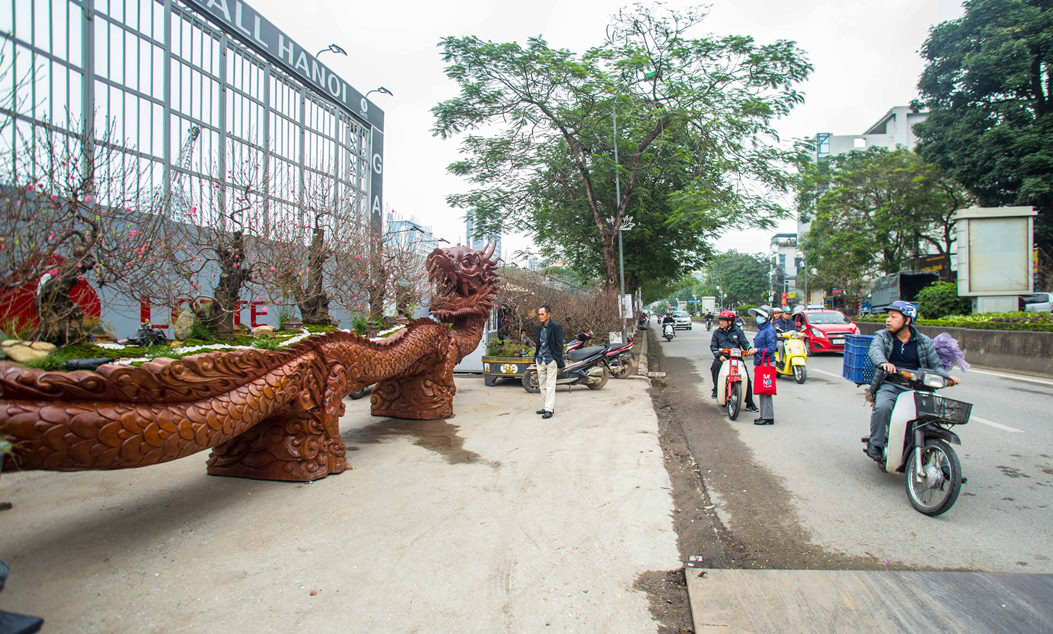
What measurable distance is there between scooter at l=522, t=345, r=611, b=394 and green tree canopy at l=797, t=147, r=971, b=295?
22244 millimetres

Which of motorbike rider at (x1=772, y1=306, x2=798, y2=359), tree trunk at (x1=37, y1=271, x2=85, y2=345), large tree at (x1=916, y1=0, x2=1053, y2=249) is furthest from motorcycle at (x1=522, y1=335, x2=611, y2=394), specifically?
large tree at (x1=916, y1=0, x2=1053, y2=249)

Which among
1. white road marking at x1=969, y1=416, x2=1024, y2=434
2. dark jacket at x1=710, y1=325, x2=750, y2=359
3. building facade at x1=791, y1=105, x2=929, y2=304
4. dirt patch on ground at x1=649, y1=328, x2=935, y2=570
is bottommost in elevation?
dirt patch on ground at x1=649, y1=328, x2=935, y2=570

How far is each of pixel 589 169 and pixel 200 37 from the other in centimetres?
1246

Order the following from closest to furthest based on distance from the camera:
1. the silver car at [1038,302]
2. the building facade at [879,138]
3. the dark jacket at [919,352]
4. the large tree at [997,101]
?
the dark jacket at [919,352] → the silver car at [1038,302] → the large tree at [997,101] → the building facade at [879,138]

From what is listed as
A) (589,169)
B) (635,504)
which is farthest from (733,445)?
(589,169)

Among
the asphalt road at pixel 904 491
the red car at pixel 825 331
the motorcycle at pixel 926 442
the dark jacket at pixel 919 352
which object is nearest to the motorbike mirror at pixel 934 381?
the motorcycle at pixel 926 442

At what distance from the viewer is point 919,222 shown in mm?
30750

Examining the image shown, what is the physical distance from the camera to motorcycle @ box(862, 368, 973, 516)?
406 centimetres

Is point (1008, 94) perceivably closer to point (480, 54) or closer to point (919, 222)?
point (919, 222)

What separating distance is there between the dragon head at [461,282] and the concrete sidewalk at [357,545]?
294cm

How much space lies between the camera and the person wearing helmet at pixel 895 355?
469 cm

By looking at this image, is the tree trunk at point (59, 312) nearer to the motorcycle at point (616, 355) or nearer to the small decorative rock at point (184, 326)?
the small decorative rock at point (184, 326)

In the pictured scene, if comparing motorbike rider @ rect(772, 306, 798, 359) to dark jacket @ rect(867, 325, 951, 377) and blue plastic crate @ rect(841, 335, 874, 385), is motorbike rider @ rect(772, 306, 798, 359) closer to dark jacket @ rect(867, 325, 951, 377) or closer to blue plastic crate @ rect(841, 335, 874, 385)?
blue plastic crate @ rect(841, 335, 874, 385)

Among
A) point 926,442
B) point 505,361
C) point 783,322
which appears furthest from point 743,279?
point 926,442
